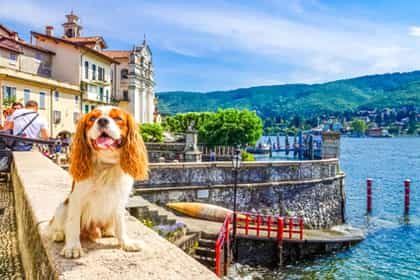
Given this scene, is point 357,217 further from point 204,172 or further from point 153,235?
point 153,235

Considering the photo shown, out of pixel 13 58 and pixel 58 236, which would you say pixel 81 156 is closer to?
pixel 58 236

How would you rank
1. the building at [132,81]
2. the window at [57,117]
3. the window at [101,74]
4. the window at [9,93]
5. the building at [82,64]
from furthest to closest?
1. the building at [132,81]
2. the window at [101,74]
3. the building at [82,64]
4. the window at [57,117]
5. the window at [9,93]

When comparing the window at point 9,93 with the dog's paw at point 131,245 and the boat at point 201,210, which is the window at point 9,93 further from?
the dog's paw at point 131,245

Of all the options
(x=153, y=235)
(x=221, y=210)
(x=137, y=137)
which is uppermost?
(x=137, y=137)

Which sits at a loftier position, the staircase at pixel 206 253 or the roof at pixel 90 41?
the roof at pixel 90 41

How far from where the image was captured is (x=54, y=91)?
37656 mm

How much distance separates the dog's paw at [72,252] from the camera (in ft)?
8.29

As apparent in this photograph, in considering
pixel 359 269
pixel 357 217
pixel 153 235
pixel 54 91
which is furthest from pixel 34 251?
pixel 54 91

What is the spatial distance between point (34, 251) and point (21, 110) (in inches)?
256

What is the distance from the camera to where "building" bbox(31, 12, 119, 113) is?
Result: 40812 millimetres

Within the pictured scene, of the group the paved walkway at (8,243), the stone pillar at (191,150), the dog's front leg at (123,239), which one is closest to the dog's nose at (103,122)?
the dog's front leg at (123,239)

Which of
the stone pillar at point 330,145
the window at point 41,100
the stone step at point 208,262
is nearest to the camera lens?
the stone step at point 208,262

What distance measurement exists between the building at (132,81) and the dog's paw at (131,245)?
56.6 m

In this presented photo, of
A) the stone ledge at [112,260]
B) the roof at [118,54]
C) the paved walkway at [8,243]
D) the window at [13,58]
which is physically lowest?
the paved walkway at [8,243]
